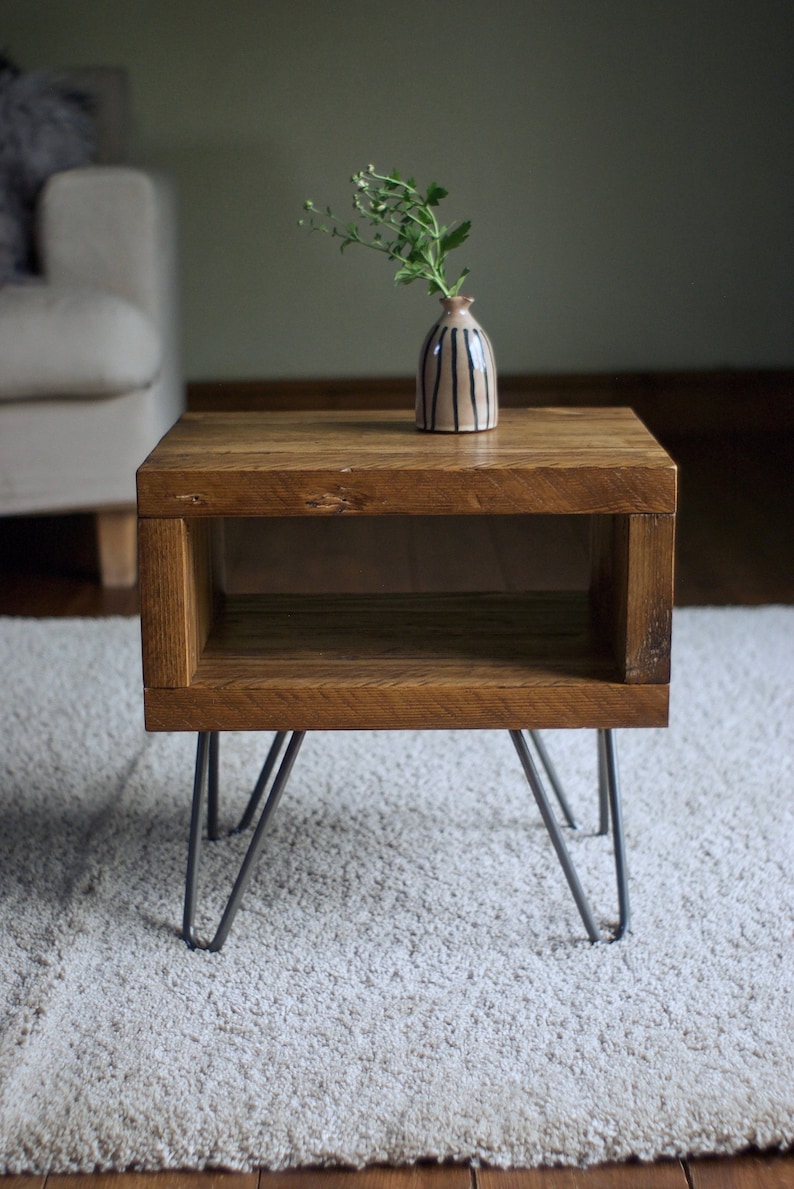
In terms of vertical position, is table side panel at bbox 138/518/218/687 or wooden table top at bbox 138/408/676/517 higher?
wooden table top at bbox 138/408/676/517

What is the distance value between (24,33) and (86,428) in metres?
1.69

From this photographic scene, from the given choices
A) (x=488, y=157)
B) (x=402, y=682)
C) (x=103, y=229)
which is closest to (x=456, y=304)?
(x=402, y=682)

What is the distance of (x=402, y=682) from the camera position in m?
0.98


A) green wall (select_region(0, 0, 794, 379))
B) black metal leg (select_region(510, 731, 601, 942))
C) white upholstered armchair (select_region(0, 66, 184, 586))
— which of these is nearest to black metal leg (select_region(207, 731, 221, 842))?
black metal leg (select_region(510, 731, 601, 942))

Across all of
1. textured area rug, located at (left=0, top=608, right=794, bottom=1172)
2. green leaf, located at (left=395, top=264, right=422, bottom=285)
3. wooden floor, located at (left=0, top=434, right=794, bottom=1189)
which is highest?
green leaf, located at (left=395, top=264, right=422, bottom=285)

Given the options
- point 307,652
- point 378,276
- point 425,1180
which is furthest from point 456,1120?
point 378,276

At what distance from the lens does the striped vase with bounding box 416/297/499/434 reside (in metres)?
1.07

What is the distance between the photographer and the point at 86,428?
1.97 m

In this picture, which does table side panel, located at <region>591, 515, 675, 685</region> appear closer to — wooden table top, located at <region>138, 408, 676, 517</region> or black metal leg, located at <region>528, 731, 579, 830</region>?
wooden table top, located at <region>138, 408, 676, 517</region>

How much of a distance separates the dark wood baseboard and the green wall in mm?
55

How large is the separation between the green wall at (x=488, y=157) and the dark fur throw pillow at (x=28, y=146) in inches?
42.6

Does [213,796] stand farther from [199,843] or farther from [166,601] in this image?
[166,601]

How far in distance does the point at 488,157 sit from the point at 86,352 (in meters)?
1.67

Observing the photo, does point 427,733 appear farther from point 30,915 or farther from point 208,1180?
point 208,1180
